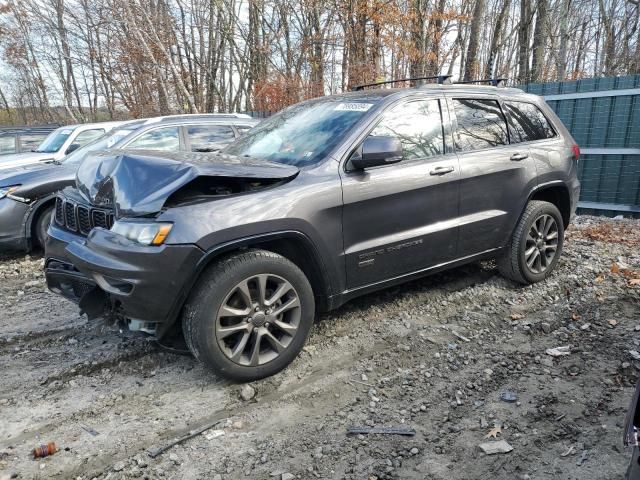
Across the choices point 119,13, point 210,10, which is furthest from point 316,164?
point 210,10

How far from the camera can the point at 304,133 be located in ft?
12.8

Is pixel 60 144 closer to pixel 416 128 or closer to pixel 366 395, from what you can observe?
pixel 416 128

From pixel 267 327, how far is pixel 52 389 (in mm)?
1467

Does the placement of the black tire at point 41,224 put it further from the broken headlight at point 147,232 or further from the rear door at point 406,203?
the rear door at point 406,203

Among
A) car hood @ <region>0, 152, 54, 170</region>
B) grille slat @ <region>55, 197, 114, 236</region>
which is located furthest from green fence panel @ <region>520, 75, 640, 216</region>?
car hood @ <region>0, 152, 54, 170</region>

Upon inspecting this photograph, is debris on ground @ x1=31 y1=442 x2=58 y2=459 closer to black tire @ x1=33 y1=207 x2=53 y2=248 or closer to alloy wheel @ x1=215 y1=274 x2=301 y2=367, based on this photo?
alloy wheel @ x1=215 y1=274 x2=301 y2=367

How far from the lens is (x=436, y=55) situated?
57.3 ft

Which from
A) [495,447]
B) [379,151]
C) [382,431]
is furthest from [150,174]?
[495,447]

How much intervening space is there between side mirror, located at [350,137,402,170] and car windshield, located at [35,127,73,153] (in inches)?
301

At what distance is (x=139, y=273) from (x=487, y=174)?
2.93 metres

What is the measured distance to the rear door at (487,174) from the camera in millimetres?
4160

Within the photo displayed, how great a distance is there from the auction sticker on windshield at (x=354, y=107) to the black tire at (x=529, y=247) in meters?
1.89

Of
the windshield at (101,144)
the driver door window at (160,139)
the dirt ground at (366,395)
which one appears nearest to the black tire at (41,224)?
the windshield at (101,144)

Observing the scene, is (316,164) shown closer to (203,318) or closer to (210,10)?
(203,318)
